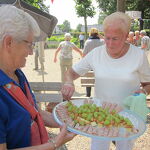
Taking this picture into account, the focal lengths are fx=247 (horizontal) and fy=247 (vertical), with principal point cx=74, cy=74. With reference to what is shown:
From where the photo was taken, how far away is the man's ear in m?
1.27

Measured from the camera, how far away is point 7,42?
4.19 feet

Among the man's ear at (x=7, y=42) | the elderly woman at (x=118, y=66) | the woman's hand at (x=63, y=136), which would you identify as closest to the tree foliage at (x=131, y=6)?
the elderly woman at (x=118, y=66)

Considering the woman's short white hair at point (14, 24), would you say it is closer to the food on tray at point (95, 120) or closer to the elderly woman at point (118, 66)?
the food on tray at point (95, 120)

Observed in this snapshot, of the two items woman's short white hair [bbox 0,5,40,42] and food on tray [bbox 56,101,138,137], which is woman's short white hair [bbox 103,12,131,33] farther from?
woman's short white hair [bbox 0,5,40,42]

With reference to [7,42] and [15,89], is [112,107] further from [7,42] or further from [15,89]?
[7,42]

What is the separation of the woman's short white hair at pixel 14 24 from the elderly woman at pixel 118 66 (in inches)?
39.7

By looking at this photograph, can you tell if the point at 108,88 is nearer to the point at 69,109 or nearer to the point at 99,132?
the point at 69,109

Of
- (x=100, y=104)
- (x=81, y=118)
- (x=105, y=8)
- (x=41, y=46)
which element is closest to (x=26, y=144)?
(x=81, y=118)

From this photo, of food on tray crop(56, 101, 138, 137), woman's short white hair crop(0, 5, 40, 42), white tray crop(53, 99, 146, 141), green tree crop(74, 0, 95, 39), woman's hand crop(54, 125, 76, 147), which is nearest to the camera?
woman's short white hair crop(0, 5, 40, 42)

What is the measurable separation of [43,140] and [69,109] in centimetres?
48

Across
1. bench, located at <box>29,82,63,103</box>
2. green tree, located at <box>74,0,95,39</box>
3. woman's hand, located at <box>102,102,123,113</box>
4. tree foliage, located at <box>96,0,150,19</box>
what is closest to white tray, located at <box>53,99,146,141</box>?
woman's hand, located at <box>102,102,123,113</box>

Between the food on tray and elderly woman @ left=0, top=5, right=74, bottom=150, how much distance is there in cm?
29

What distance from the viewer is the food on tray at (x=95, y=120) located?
170 cm

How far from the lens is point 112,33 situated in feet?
7.12
